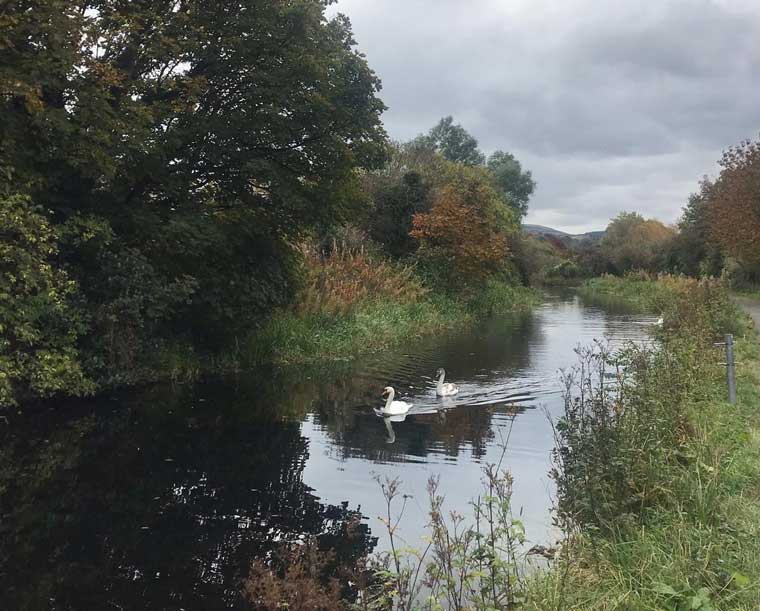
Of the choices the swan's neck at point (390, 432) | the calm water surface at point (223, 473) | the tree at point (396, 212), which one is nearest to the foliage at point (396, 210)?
the tree at point (396, 212)

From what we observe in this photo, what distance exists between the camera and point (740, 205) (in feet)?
106

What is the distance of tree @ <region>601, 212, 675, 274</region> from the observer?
213 ft

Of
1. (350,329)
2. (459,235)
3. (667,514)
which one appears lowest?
(667,514)

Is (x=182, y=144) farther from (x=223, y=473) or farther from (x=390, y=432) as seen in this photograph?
(x=223, y=473)

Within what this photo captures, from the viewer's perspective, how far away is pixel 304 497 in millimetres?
7473

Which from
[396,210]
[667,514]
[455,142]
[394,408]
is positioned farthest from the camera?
[455,142]

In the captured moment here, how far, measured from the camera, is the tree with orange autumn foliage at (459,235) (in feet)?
99.3

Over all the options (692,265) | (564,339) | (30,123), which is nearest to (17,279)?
(30,123)

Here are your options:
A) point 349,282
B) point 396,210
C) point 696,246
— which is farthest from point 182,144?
point 696,246

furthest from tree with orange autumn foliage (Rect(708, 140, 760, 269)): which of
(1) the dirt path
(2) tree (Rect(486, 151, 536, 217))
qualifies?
(2) tree (Rect(486, 151, 536, 217))

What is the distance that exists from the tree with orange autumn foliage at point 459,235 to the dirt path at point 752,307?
1054 centimetres

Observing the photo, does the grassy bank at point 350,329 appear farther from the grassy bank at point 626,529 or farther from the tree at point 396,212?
the grassy bank at point 626,529

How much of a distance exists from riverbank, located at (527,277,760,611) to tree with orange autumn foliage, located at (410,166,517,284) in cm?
2120

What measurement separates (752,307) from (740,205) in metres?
6.01
